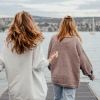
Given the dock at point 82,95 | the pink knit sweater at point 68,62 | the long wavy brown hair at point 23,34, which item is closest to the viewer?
the long wavy brown hair at point 23,34

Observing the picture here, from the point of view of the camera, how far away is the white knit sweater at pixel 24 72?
4242mm

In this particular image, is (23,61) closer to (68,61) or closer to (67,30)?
(68,61)

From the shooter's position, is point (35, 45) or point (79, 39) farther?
point (79, 39)

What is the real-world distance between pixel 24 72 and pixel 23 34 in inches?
14.6

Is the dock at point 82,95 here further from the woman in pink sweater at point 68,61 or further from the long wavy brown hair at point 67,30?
the long wavy brown hair at point 67,30

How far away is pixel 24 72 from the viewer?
13.9 ft

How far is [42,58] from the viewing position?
425 cm

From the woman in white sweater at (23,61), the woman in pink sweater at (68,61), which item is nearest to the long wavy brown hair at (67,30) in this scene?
the woman in pink sweater at (68,61)

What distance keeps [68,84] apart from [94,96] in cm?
389

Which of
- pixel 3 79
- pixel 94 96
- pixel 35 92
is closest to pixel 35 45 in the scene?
pixel 35 92

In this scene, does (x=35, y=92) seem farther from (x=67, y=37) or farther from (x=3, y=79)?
(x=3, y=79)

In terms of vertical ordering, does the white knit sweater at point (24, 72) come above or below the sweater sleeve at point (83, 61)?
above

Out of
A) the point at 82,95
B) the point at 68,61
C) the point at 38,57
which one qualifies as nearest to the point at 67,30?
the point at 68,61

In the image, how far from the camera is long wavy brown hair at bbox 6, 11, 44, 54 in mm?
4184
